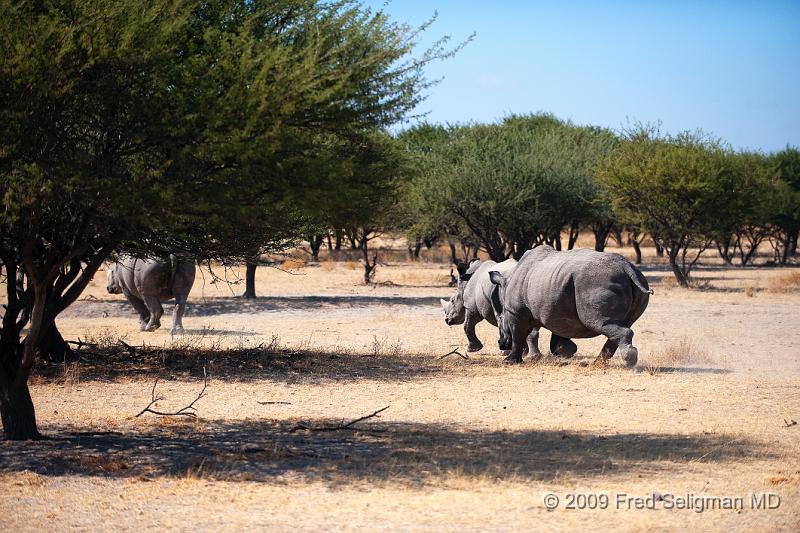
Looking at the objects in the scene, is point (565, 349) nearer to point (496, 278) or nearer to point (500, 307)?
point (500, 307)

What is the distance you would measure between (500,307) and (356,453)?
795 centimetres

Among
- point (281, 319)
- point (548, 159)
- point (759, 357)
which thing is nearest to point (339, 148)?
point (759, 357)

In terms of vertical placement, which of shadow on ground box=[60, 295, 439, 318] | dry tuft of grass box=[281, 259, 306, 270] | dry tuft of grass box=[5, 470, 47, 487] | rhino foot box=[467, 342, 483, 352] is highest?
dry tuft of grass box=[281, 259, 306, 270]

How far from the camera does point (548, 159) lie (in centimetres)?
4206

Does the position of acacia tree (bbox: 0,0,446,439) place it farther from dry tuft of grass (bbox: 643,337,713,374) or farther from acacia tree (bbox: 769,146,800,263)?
acacia tree (bbox: 769,146,800,263)

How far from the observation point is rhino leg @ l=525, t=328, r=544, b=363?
16189 mm

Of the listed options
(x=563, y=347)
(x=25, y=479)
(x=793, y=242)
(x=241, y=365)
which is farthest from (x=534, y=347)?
(x=793, y=242)

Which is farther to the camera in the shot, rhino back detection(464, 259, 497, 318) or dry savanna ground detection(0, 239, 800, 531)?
rhino back detection(464, 259, 497, 318)

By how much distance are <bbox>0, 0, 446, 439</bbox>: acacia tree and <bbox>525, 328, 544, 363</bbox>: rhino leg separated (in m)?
7.20

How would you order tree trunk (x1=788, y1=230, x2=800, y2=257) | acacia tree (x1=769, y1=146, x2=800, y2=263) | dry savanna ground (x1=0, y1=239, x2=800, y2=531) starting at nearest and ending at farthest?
dry savanna ground (x1=0, y1=239, x2=800, y2=531)
acacia tree (x1=769, y1=146, x2=800, y2=263)
tree trunk (x1=788, y1=230, x2=800, y2=257)

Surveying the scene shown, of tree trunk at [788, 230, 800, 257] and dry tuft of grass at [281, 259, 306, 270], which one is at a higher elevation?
tree trunk at [788, 230, 800, 257]

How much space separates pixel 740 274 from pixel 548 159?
11856mm

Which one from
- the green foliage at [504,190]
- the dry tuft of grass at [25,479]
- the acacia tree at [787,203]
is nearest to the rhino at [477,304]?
the dry tuft of grass at [25,479]

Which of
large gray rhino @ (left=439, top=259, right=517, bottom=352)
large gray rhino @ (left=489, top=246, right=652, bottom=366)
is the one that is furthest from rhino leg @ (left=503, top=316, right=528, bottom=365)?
large gray rhino @ (left=439, top=259, right=517, bottom=352)
